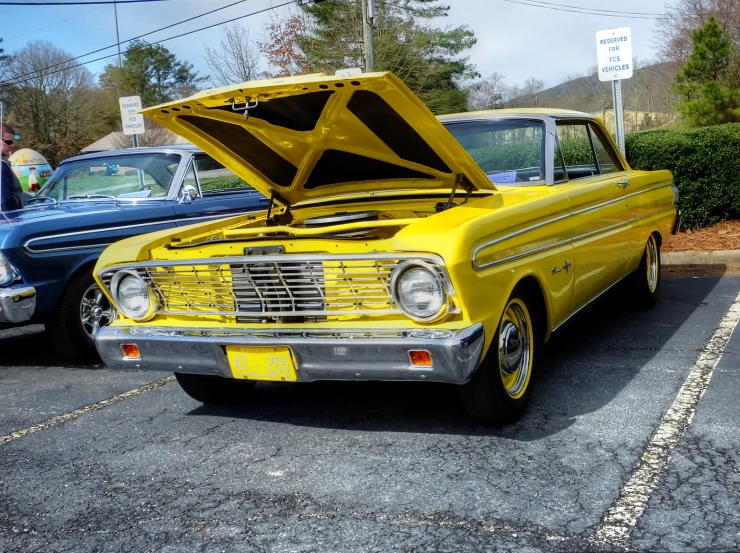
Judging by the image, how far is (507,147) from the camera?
16.4ft

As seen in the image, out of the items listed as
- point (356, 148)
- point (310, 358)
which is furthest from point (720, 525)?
point (356, 148)

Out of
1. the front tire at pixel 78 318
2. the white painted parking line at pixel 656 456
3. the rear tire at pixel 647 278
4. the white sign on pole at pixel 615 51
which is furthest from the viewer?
the white sign on pole at pixel 615 51

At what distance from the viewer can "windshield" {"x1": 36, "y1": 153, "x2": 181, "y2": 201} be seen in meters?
6.80

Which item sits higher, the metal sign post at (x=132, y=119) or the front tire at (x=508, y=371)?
the metal sign post at (x=132, y=119)

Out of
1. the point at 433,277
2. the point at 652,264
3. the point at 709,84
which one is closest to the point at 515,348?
the point at 433,277

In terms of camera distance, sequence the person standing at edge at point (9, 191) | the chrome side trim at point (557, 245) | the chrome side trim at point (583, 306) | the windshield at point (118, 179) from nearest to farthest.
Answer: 1. the chrome side trim at point (557, 245)
2. the chrome side trim at point (583, 306)
3. the windshield at point (118, 179)
4. the person standing at edge at point (9, 191)

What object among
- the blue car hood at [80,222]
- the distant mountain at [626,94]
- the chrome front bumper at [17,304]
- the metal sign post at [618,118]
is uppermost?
the distant mountain at [626,94]

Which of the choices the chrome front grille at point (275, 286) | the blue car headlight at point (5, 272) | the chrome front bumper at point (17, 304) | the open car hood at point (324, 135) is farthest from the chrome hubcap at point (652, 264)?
the blue car headlight at point (5, 272)

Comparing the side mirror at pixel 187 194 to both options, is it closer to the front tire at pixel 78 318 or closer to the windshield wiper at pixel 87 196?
the windshield wiper at pixel 87 196

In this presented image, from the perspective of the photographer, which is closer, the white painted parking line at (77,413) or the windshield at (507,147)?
the white painted parking line at (77,413)

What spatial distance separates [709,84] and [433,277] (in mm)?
20010

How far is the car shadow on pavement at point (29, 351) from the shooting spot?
600cm

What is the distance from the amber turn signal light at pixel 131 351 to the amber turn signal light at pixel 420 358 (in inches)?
55.2

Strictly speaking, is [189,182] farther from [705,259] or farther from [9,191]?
[705,259]
